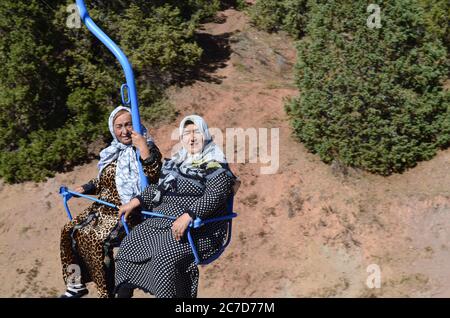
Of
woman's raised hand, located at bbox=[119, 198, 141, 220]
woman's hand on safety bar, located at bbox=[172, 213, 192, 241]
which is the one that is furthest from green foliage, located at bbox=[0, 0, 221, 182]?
woman's hand on safety bar, located at bbox=[172, 213, 192, 241]

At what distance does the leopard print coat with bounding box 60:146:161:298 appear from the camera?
4309mm

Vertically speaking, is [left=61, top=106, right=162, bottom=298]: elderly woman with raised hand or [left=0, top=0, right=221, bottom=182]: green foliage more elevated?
[left=61, top=106, right=162, bottom=298]: elderly woman with raised hand

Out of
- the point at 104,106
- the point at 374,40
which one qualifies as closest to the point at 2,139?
the point at 104,106

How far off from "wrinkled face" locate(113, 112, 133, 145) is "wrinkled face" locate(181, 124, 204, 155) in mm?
516

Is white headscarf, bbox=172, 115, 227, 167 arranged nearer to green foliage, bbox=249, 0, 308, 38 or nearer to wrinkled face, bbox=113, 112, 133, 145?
wrinkled face, bbox=113, 112, 133, 145

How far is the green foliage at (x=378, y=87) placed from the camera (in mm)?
6879

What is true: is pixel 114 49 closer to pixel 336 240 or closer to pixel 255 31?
pixel 336 240

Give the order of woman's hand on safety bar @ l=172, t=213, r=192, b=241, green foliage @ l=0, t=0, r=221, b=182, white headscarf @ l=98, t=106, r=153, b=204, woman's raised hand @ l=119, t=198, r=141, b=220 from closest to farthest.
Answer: woman's hand on safety bar @ l=172, t=213, r=192, b=241 < woman's raised hand @ l=119, t=198, r=141, b=220 < white headscarf @ l=98, t=106, r=153, b=204 < green foliage @ l=0, t=0, r=221, b=182

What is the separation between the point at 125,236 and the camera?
424cm

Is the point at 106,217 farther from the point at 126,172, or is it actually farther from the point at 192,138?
the point at 192,138

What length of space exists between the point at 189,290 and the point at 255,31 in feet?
23.6

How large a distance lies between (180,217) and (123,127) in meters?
0.88

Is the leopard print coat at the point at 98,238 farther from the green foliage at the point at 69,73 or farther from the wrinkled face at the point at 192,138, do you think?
the green foliage at the point at 69,73

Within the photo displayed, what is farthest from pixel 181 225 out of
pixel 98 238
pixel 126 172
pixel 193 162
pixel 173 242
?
pixel 98 238
